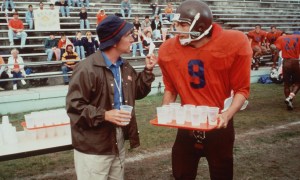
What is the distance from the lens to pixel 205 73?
3.17 m

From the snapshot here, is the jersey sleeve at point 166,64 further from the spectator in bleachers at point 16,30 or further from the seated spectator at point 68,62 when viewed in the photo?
the spectator in bleachers at point 16,30

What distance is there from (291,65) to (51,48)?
920 cm

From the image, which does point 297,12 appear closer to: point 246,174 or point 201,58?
point 246,174

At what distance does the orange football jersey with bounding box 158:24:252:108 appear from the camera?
121 inches

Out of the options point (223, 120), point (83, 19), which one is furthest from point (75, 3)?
point (223, 120)

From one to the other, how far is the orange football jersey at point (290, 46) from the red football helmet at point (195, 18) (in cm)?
751

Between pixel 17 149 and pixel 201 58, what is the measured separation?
2.47 meters

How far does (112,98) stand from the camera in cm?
322

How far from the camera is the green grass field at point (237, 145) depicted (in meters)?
5.61

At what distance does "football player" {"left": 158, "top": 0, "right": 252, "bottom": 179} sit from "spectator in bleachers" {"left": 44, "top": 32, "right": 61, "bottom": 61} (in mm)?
11196

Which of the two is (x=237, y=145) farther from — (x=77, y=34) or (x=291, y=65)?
(x=77, y=34)

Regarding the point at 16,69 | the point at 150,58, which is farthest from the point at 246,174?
the point at 16,69

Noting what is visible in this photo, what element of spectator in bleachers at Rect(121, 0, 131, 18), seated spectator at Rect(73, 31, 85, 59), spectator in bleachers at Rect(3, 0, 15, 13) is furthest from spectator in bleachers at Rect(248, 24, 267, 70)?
spectator in bleachers at Rect(3, 0, 15, 13)

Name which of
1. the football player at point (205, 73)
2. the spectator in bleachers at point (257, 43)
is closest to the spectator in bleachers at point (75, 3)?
the spectator in bleachers at point (257, 43)
